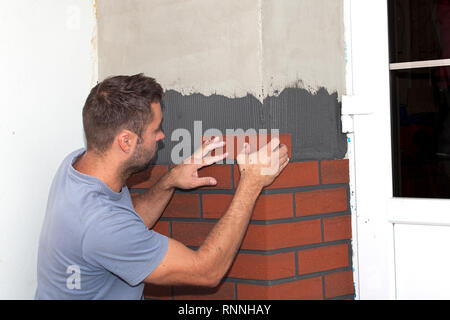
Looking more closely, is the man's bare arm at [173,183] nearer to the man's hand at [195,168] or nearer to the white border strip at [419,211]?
the man's hand at [195,168]

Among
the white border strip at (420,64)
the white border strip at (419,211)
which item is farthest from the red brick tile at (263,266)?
the white border strip at (420,64)

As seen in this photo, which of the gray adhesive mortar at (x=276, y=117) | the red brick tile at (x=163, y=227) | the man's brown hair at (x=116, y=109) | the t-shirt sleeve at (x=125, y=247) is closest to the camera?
the t-shirt sleeve at (x=125, y=247)

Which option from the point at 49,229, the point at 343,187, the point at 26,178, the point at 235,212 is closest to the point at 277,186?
the point at 235,212

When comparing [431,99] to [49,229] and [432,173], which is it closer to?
[432,173]

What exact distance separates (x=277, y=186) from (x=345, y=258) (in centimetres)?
52

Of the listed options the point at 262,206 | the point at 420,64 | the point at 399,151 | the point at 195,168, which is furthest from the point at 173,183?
the point at 420,64

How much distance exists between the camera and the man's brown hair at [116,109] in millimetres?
2229

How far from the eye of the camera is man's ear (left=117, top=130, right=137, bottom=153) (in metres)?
2.25

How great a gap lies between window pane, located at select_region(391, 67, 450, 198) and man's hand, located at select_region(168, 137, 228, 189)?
757 mm

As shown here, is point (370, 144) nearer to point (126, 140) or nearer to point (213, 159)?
point (213, 159)

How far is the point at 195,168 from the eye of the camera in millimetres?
2404

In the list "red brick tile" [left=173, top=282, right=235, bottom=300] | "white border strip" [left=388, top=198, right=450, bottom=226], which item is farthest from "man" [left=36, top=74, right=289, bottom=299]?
"white border strip" [left=388, top=198, right=450, bottom=226]

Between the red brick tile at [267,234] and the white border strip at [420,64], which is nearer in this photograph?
the red brick tile at [267,234]

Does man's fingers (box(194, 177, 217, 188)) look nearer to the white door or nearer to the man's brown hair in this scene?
the man's brown hair
